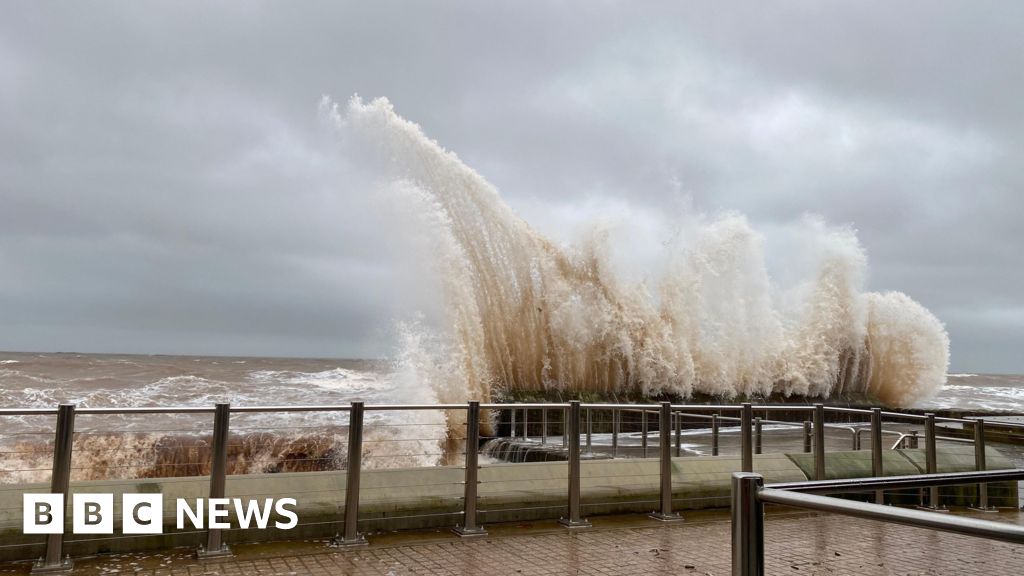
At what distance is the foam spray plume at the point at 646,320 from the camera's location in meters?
26.7

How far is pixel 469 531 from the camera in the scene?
22.6ft

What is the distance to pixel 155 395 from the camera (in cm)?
3678

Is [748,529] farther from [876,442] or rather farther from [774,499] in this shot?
[876,442]

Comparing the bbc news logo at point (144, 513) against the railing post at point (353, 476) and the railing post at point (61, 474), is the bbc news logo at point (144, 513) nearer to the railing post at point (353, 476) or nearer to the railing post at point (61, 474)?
the railing post at point (61, 474)

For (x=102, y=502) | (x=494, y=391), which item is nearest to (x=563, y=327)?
(x=494, y=391)

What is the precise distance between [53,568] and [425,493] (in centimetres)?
306

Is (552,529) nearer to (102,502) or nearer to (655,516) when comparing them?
(655,516)

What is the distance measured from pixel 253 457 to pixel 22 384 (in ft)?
101

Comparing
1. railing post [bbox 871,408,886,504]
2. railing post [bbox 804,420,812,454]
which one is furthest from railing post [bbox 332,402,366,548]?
railing post [bbox 804,420,812,454]

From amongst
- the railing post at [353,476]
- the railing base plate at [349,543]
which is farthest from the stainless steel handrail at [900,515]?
the railing base plate at [349,543]

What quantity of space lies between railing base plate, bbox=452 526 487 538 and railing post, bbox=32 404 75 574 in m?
3.16

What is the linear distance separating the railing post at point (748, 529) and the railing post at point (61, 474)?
5.00m

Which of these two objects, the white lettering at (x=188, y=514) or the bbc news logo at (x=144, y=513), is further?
the white lettering at (x=188, y=514)

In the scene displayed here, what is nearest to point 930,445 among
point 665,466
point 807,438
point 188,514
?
point 807,438
